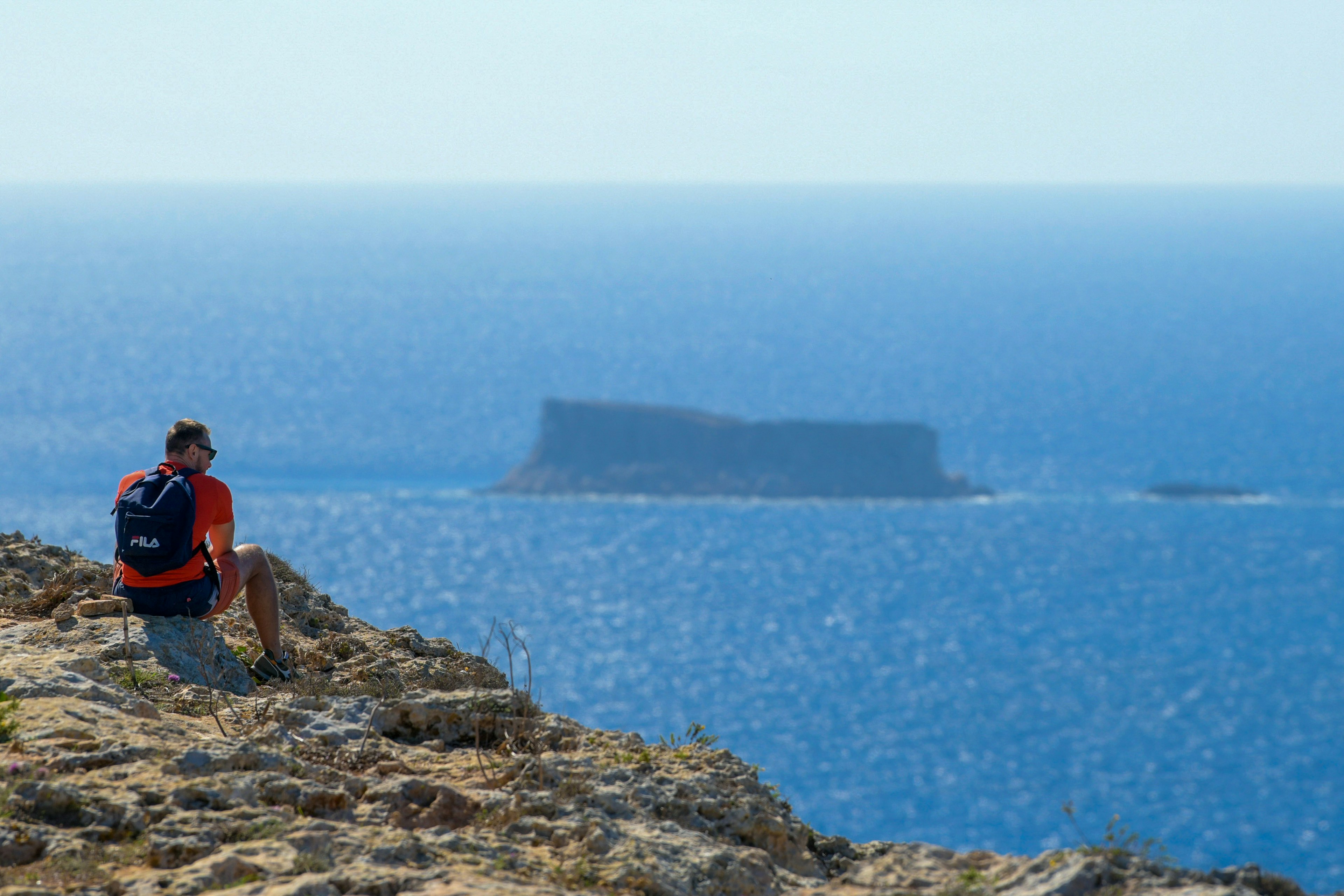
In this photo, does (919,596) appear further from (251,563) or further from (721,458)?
(251,563)

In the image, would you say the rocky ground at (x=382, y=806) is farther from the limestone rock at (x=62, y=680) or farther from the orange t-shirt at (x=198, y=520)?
the orange t-shirt at (x=198, y=520)

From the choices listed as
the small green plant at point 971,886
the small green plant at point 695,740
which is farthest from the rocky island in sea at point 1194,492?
the small green plant at point 971,886

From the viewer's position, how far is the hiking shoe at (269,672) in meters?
10.3

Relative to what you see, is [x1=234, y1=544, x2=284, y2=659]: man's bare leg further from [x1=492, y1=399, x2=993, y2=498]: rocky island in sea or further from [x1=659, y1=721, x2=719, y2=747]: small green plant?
[x1=492, y1=399, x2=993, y2=498]: rocky island in sea

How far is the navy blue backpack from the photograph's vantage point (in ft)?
32.4

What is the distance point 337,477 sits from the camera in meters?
156

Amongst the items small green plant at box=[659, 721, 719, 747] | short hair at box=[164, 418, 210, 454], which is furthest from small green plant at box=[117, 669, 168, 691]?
small green plant at box=[659, 721, 719, 747]

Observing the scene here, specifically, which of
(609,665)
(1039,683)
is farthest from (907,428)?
(609,665)

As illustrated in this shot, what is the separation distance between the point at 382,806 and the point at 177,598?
3.55 metres

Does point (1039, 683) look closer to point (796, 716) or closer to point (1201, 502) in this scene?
point (796, 716)

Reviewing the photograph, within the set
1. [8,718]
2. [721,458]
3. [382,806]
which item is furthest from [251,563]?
[721,458]

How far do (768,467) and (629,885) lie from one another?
14842 cm

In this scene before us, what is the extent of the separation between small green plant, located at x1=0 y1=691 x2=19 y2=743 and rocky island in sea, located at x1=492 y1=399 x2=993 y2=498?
144 meters

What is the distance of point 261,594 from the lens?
10.5m
